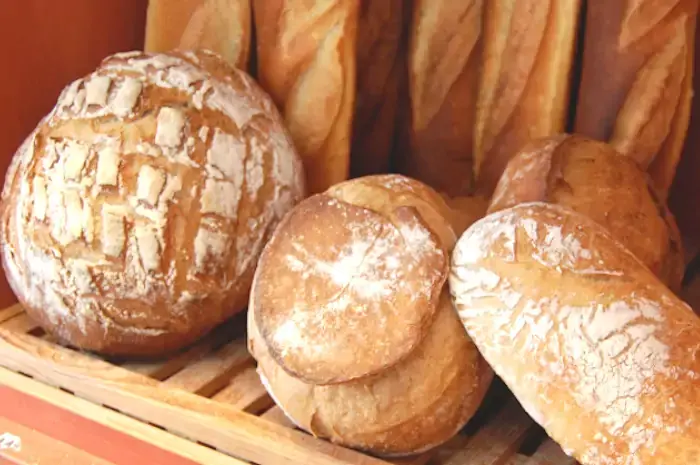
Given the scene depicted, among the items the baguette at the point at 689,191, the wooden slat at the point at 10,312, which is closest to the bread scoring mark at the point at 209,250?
the wooden slat at the point at 10,312

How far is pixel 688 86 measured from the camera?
1191 mm

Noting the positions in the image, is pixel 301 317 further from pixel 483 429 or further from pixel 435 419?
pixel 483 429

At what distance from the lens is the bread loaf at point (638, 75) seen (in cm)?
112

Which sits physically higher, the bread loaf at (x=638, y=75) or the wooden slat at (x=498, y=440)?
the bread loaf at (x=638, y=75)

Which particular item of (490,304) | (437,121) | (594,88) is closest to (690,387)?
(490,304)

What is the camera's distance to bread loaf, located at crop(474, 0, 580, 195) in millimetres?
1150

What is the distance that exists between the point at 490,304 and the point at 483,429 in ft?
0.81

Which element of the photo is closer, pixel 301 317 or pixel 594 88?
pixel 301 317

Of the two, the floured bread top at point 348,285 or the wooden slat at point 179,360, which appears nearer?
the floured bread top at point 348,285

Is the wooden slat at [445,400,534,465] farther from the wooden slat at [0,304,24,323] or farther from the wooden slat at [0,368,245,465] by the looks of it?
the wooden slat at [0,304,24,323]

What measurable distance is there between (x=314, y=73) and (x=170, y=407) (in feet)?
1.83

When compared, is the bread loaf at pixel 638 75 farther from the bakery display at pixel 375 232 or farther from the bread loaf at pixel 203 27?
the bread loaf at pixel 203 27

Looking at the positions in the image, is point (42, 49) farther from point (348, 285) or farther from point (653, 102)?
point (653, 102)

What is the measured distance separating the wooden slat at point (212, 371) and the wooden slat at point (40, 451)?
16 centimetres
